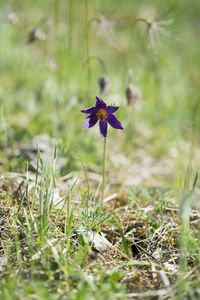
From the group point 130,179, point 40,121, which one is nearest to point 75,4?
point 40,121

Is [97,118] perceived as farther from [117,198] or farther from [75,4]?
[75,4]

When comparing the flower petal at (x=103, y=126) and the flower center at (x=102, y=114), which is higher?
the flower center at (x=102, y=114)

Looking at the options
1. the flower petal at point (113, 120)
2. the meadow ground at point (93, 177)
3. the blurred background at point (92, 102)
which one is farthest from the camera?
the blurred background at point (92, 102)

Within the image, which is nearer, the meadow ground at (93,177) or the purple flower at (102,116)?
the meadow ground at (93,177)

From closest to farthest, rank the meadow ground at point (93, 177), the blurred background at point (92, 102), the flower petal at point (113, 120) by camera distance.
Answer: the meadow ground at point (93, 177), the flower petal at point (113, 120), the blurred background at point (92, 102)

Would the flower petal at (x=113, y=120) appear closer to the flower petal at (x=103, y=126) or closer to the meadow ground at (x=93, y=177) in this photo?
the flower petal at (x=103, y=126)

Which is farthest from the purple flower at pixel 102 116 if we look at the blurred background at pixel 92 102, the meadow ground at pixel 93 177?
the blurred background at pixel 92 102

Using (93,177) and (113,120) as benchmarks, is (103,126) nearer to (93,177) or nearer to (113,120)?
(113,120)

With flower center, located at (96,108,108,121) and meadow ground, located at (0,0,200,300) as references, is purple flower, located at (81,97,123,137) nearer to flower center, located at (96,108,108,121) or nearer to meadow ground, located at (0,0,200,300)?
flower center, located at (96,108,108,121)
